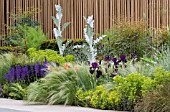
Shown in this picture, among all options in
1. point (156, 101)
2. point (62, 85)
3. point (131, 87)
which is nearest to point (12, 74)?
point (62, 85)

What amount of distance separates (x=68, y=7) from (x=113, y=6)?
2344 mm

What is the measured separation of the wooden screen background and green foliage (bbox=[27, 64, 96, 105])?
6963mm

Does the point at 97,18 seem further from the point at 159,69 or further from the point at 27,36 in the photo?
the point at 159,69

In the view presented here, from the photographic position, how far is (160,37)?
1502 cm

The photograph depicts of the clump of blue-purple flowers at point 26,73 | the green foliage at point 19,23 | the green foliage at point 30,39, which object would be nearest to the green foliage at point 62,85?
the clump of blue-purple flowers at point 26,73

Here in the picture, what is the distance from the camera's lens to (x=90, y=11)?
20.1 metres

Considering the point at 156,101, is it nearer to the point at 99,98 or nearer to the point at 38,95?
the point at 99,98

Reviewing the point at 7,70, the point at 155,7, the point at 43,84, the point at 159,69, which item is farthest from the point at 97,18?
the point at 159,69

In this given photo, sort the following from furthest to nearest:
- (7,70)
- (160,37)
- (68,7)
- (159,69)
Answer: (68,7) < (160,37) < (7,70) < (159,69)

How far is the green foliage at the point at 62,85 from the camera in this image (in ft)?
33.7

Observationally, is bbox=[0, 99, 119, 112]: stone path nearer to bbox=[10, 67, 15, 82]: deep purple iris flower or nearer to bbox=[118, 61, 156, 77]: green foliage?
bbox=[118, 61, 156, 77]: green foliage

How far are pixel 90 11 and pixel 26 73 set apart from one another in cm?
847

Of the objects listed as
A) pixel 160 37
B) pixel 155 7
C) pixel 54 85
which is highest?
pixel 155 7

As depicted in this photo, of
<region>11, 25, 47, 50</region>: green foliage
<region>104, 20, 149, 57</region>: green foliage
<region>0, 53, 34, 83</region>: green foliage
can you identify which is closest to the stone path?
<region>0, 53, 34, 83</region>: green foliage
